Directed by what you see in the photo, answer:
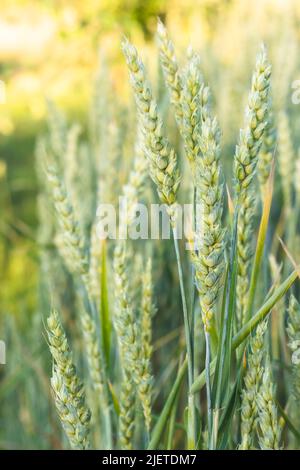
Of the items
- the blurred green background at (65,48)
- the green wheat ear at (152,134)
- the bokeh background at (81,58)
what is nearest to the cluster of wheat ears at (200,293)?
the green wheat ear at (152,134)

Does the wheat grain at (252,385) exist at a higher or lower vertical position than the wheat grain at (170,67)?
lower

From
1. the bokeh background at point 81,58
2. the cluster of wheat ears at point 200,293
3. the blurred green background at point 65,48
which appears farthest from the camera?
the blurred green background at point 65,48

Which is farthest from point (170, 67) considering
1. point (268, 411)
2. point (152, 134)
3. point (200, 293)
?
point (268, 411)

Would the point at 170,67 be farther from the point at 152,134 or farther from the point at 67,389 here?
the point at 67,389

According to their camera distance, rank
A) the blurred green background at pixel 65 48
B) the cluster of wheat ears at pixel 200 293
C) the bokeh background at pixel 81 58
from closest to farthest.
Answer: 1. the cluster of wheat ears at pixel 200 293
2. the bokeh background at pixel 81 58
3. the blurred green background at pixel 65 48

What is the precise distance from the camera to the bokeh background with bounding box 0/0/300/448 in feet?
5.65

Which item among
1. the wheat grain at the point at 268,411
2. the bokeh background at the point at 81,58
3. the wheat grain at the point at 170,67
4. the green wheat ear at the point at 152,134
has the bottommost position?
the wheat grain at the point at 268,411

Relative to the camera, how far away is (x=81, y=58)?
12.2ft

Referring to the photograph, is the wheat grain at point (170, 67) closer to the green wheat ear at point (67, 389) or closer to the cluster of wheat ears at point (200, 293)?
the cluster of wheat ears at point (200, 293)

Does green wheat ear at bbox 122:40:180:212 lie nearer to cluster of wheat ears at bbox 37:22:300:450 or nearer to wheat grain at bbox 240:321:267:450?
cluster of wheat ears at bbox 37:22:300:450

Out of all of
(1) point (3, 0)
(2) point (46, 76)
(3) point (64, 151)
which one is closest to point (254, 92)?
(3) point (64, 151)

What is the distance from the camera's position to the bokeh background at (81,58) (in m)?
1.72

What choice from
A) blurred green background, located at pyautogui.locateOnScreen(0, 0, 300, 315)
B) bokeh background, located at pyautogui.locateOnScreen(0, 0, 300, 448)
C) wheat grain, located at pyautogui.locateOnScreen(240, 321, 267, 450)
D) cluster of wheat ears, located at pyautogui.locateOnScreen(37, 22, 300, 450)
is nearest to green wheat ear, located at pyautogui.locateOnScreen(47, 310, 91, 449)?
cluster of wheat ears, located at pyautogui.locateOnScreen(37, 22, 300, 450)

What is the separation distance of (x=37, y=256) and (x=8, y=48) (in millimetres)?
3382
